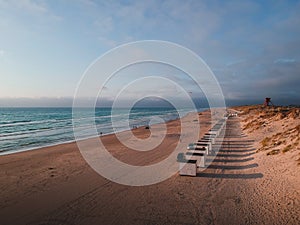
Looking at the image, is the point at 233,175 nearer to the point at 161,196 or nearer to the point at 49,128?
the point at 161,196

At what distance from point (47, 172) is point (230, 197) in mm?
6793

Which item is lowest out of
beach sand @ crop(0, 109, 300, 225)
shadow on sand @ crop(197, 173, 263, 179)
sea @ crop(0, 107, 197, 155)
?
sea @ crop(0, 107, 197, 155)

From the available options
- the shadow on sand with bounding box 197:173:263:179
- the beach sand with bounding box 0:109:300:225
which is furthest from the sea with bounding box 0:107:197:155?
the shadow on sand with bounding box 197:173:263:179

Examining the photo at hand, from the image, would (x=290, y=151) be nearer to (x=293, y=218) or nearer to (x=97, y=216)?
(x=293, y=218)

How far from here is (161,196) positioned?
228 inches

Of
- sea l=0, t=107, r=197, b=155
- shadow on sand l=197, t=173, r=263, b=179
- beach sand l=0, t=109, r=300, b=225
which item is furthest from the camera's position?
sea l=0, t=107, r=197, b=155

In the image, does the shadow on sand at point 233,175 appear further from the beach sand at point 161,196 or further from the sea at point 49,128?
the sea at point 49,128

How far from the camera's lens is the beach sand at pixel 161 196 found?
4672 mm

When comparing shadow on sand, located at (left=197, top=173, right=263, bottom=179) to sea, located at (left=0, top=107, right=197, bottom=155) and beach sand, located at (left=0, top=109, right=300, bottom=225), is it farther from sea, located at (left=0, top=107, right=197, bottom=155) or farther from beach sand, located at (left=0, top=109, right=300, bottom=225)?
sea, located at (left=0, top=107, right=197, bottom=155)

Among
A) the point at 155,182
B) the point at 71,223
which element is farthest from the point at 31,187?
the point at 155,182

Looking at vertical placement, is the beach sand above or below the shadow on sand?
below

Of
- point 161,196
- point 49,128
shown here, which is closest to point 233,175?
point 161,196

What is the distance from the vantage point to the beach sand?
4672mm

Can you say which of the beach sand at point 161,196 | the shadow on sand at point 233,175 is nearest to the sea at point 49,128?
the beach sand at point 161,196
